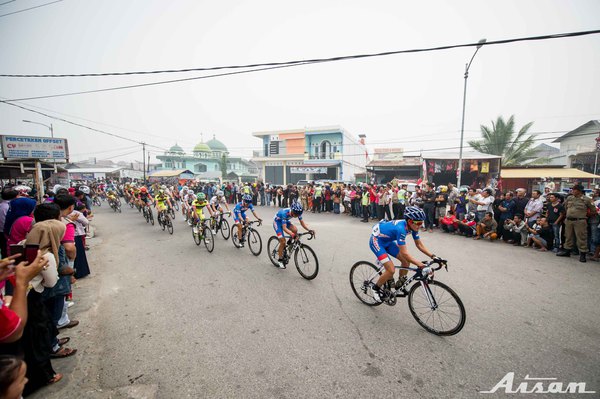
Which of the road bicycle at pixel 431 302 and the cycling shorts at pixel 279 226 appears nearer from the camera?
the road bicycle at pixel 431 302

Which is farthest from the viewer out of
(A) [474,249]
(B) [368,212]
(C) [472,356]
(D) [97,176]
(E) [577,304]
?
(D) [97,176]

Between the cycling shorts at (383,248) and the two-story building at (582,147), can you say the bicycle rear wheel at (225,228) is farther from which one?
the two-story building at (582,147)

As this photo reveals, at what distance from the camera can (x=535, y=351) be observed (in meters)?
3.09

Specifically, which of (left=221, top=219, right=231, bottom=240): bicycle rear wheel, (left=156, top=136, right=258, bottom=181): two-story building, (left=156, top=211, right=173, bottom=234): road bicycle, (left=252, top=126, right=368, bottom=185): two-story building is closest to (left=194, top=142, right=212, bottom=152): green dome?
(left=156, top=136, right=258, bottom=181): two-story building

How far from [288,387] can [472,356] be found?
2296 millimetres

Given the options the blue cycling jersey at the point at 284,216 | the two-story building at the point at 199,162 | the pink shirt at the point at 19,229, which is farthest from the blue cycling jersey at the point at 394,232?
the two-story building at the point at 199,162

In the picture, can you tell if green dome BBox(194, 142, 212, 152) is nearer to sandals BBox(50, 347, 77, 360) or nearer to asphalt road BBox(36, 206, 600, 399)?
asphalt road BBox(36, 206, 600, 399)

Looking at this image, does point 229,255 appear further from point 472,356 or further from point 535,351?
point 535,351

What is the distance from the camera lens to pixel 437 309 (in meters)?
3.66

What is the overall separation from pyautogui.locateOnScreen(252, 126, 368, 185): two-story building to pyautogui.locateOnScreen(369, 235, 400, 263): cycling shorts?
25978mm

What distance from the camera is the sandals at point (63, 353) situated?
303cm

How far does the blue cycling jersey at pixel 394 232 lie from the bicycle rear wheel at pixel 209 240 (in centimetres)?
510

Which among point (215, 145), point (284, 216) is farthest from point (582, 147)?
point (215, 145)

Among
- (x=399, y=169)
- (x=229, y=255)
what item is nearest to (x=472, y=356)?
(x=229, y=255)
